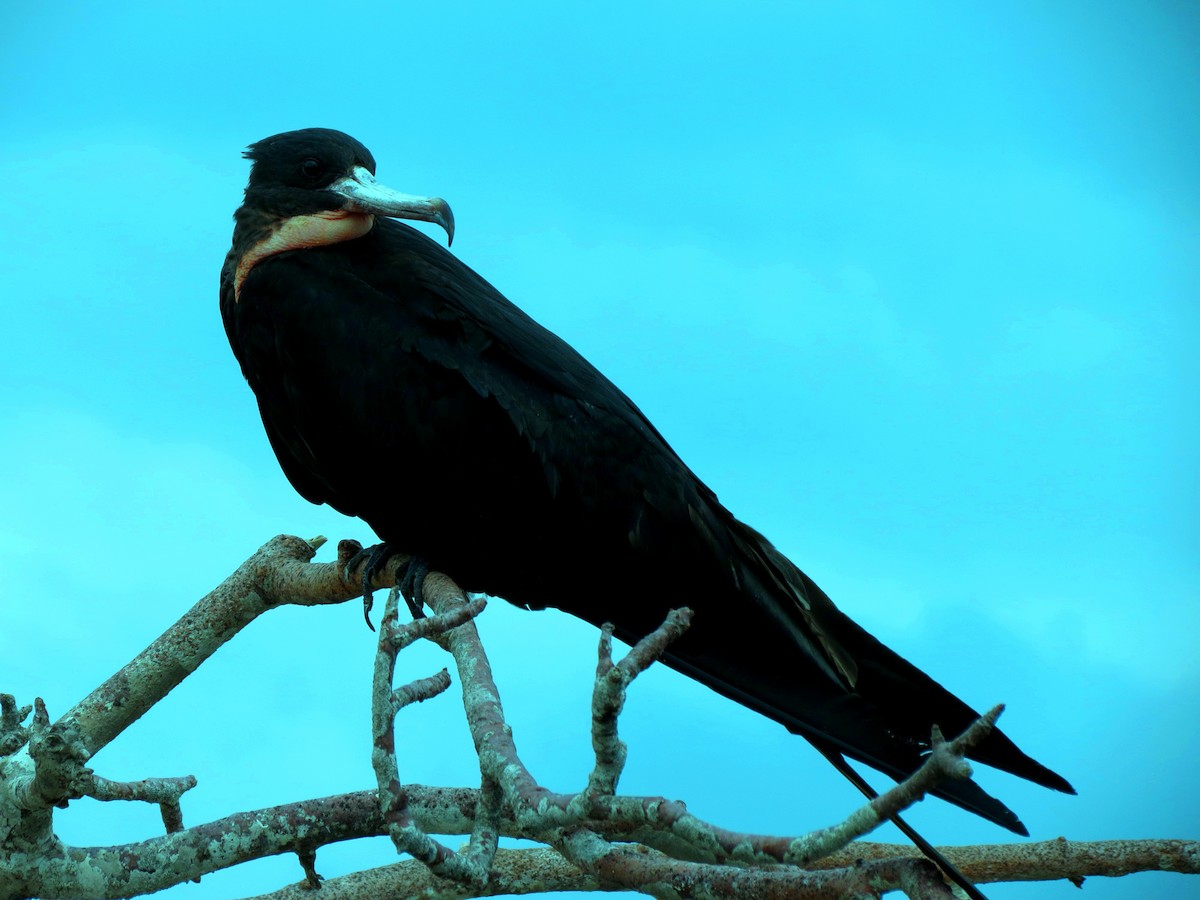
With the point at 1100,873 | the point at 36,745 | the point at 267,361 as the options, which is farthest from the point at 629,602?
the point at 1100,873

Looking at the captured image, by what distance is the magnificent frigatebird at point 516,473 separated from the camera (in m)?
3.17

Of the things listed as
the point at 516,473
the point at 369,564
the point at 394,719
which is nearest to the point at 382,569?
the point at 369,564

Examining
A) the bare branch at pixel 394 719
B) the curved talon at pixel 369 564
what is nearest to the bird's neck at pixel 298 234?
the curved talon at pixel 369 564

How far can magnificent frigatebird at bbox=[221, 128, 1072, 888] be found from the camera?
3174 mm

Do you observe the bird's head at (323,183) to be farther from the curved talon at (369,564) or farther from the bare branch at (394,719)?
the bare branch at (394,719)

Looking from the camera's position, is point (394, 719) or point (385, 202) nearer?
point (394, 719)

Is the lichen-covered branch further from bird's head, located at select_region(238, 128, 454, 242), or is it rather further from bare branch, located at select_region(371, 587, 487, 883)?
bird's head, located at select_region(238, 128, 454, 242)

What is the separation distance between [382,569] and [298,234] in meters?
0.91

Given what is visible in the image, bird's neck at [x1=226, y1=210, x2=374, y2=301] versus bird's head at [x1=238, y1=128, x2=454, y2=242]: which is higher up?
bird's head at [x1=238, y1=128, x2=454, y2=242]

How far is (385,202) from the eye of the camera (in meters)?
3.33

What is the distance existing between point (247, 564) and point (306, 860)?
108cm

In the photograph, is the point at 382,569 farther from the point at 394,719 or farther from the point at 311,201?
the point at 394,719

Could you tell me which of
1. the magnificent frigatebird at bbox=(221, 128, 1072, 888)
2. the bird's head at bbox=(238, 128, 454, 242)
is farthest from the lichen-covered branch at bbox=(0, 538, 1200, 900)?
the bird's head at bbox=(238, 128, 454, 242)

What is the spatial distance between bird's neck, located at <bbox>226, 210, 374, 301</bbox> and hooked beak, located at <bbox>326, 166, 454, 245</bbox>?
4 cm
